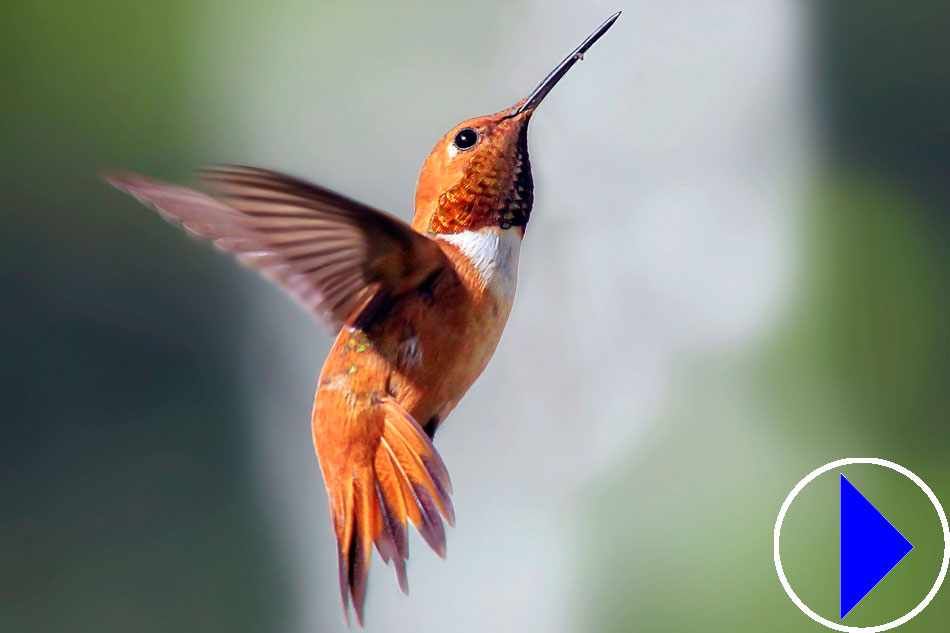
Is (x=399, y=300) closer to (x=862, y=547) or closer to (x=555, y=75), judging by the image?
(x=555, y=75)

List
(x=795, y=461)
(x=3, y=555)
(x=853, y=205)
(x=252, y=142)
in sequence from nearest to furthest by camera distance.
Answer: (x=252, y=142) → (x=3, y=555) → (x=795, y=461) → (x=853, y=205)

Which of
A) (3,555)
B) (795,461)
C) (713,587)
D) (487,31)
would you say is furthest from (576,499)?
(487,31)

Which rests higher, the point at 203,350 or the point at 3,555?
the point at 203,350

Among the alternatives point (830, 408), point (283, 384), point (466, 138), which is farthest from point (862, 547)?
point (466, 138)

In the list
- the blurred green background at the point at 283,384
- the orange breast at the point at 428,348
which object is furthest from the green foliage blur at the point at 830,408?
the orange breast at the point at 428,348

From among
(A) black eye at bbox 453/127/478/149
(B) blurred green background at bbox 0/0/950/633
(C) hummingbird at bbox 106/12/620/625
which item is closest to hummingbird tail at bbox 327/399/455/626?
(C) hummingbird at bbox 106/12/620/625

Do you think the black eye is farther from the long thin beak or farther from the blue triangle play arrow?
the blue triangle play arrow

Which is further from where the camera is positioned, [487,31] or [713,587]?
[713,587]

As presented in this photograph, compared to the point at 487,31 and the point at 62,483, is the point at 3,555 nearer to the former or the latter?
the point at 62,483
